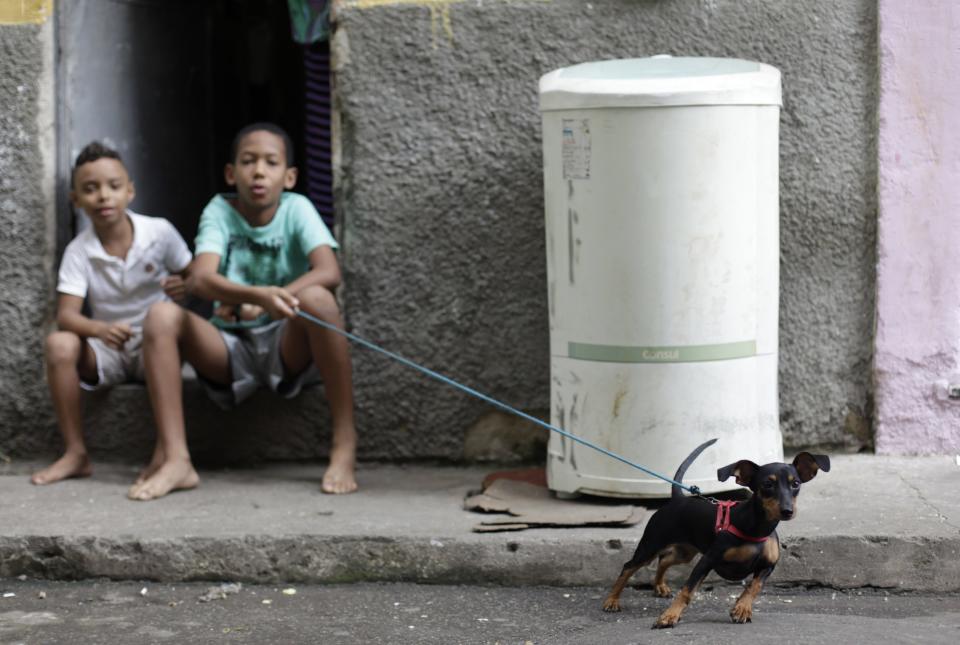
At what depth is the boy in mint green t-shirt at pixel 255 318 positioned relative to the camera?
4312 millimetres

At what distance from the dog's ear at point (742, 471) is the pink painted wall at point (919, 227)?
1505 millimetres

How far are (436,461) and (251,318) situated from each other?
80 cm

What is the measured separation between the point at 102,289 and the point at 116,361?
0.86ft

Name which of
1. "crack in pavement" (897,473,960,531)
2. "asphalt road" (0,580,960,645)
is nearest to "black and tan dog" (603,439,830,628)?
"asphalt road" (0,580,960,645)

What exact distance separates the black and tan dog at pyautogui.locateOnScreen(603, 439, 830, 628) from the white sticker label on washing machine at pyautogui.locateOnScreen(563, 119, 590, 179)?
1.07m

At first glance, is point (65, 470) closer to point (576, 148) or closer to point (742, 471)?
point (576, 148)

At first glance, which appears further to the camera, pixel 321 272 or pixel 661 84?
pixel 321 272

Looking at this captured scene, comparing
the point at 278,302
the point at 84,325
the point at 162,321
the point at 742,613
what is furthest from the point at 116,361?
the point at 742,613

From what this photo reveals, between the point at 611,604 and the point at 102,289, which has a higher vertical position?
the point at 102,289

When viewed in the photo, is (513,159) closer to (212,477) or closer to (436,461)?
(436,461)

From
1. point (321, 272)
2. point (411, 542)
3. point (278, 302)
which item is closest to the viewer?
point (411, 542)

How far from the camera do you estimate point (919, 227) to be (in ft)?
14.4

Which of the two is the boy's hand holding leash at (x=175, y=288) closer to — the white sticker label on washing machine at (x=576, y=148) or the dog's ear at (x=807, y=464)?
the white sticker label on washing machine at (x=576, y=148)

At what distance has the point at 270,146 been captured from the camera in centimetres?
452
